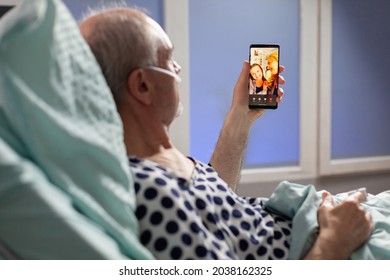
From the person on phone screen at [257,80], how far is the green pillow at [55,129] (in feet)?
2.17

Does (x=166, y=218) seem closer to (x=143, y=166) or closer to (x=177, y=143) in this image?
(x=143, y=166)

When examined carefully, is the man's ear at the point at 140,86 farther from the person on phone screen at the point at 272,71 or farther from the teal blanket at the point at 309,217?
the person on phone screen at the point at 272,71

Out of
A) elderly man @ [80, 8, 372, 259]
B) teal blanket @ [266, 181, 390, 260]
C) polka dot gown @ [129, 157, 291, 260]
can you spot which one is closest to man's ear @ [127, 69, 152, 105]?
elderly man @ [80, 8, 372, 259]

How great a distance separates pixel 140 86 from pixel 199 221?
26cm

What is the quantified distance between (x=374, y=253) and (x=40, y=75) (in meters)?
0.63

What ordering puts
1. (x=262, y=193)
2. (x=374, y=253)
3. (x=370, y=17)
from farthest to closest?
(x=370, y=17)
(x=262, y=193)
(x=374, y=253)

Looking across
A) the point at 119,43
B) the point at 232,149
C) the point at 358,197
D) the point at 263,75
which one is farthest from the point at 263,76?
the point at 119,43

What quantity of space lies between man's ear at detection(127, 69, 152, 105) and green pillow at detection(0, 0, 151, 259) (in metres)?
0.18

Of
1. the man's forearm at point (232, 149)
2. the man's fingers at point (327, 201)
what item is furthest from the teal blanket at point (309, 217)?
the man's forearm at point (232, 149)

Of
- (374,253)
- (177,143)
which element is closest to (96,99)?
(374,253)

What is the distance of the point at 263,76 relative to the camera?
1271 millimetres

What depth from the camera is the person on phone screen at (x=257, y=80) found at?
1270 millimetres

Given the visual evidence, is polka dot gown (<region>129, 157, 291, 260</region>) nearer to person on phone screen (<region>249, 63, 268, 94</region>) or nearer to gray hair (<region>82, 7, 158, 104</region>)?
gray hair (<region>82, 7, 158, 104</region>)

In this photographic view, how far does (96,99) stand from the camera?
70cm
